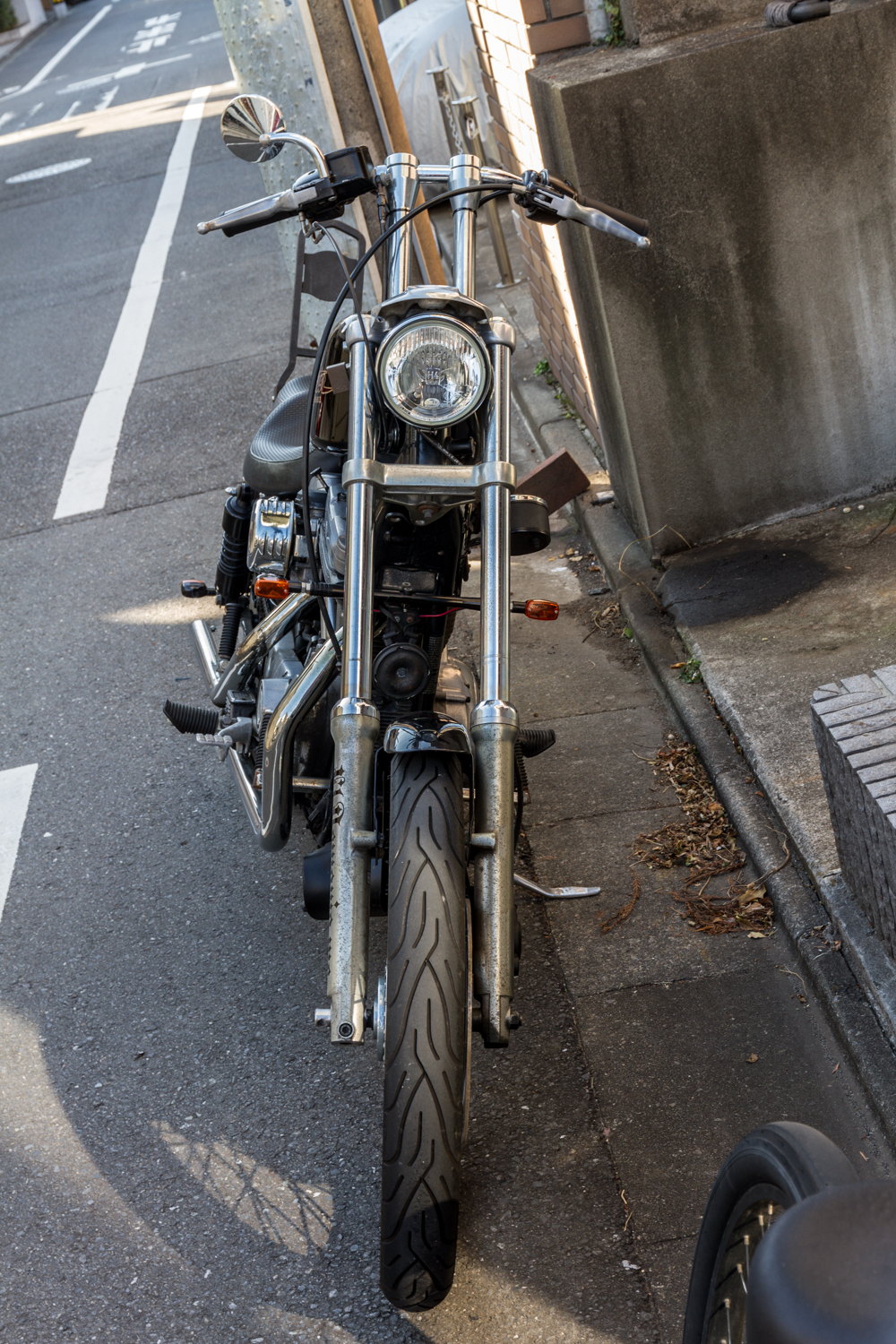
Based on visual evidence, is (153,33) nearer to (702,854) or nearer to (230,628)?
(230,628)

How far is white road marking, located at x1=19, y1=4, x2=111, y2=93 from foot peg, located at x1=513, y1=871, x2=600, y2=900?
25934 millimetres

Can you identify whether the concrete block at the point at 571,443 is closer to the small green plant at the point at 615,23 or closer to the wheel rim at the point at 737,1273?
the small green plant at the point at 615,23

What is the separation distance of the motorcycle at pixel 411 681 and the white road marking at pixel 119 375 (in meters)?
3.87

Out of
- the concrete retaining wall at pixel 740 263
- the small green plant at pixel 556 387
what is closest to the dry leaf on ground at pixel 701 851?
the concrete retaining wall at pixel 740 263

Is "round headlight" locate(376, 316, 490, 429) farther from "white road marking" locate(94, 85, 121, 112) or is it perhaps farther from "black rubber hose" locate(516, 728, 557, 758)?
"white road marking" locate(94, 85, 121, 112)

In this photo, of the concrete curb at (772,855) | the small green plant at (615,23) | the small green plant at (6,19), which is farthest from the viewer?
the small green plant at (6,19)

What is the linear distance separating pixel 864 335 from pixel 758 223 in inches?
22.8

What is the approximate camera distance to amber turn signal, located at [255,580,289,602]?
2.89 metres

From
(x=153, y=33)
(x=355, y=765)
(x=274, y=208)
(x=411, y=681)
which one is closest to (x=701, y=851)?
(x=411, y=681)

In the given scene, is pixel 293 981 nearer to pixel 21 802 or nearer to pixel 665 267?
pixel 21 802

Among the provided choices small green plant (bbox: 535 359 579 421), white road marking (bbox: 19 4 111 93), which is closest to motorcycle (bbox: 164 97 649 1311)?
small green plant (bbox: 535 359 579 421)

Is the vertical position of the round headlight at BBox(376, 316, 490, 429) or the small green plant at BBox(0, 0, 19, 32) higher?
the small green plant at BBox(0, 0, 19, 32)

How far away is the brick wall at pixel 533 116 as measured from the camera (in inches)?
178

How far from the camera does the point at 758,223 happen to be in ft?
13.9
